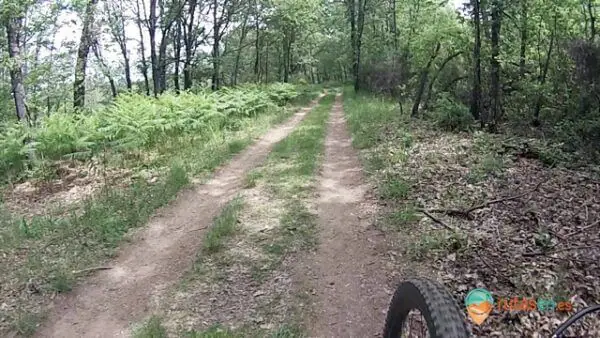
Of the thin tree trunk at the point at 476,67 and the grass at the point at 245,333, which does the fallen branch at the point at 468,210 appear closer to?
the grass at the point at 245,333

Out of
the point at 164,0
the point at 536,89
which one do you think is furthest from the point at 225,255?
the point at 164,0

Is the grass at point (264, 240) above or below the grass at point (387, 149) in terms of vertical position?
below

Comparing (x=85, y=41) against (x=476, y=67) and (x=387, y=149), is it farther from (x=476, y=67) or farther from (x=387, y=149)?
(x=476, y=67)

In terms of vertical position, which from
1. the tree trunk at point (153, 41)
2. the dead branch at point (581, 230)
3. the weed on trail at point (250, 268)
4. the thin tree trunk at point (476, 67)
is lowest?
the weed on trail at point (250, 268)

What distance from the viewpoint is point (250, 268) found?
4.79 metres

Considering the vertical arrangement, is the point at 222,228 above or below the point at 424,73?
below

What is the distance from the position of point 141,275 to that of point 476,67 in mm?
8705

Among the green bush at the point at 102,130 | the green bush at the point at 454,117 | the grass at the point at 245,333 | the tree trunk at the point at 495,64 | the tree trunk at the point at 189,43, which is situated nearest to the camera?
the grass at the point at 245,333

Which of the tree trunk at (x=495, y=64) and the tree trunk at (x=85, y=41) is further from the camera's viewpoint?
the tree trunk at (x=85, y=41)

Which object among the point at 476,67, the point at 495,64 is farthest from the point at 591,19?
the point at 476,67

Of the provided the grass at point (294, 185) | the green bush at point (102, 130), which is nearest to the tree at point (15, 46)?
the green bush at point (102, 130)

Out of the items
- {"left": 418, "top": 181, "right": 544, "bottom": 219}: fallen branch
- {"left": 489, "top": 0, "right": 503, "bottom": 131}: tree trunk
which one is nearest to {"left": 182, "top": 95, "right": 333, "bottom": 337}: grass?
{"left": 418, "top": 181, "right": 544, "bottom": 219}: fallen branch

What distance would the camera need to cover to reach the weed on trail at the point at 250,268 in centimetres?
389

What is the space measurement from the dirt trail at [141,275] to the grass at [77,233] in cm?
22
